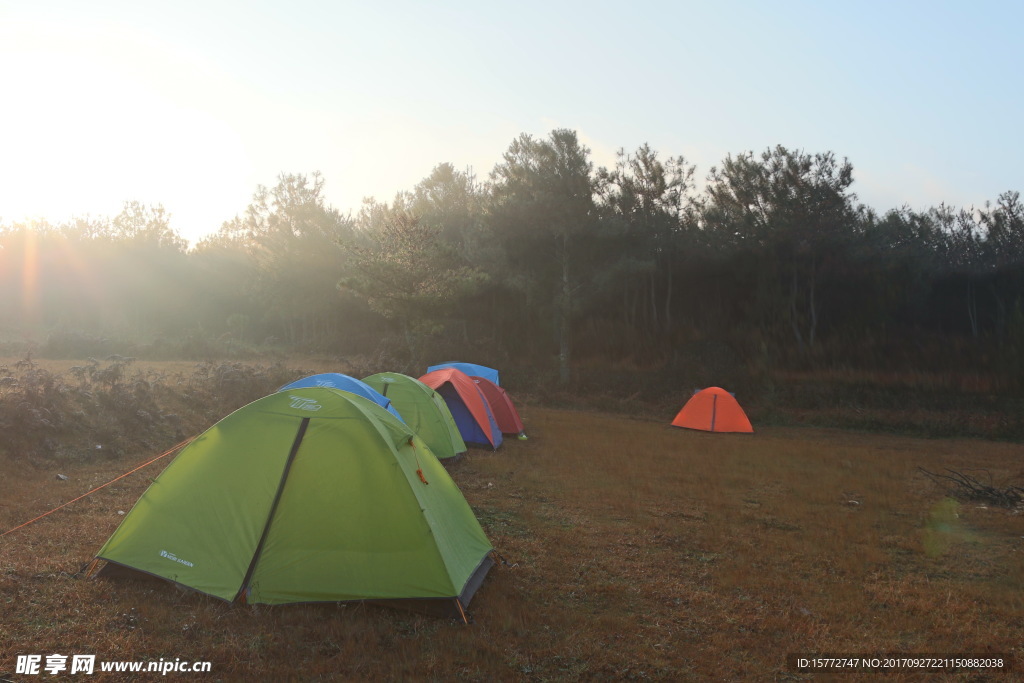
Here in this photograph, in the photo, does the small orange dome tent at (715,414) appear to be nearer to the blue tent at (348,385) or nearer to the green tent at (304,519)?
the blue tent at (348,385)

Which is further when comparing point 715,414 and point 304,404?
point 715,414

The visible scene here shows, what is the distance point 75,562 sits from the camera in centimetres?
624

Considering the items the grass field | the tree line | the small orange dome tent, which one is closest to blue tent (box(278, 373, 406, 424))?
the grass field

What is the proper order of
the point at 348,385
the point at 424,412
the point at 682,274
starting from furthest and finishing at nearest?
the point at 682,274 → the point at 424,412 → the point at 348,385

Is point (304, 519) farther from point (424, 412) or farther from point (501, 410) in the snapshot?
point (501, 410)

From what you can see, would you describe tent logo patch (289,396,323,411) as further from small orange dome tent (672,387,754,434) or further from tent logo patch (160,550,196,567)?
small orange dome tent (672,387,754,434)

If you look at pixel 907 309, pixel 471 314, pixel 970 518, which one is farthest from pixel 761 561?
pixel 471 314

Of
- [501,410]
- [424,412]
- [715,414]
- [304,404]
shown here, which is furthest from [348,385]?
[715,414]

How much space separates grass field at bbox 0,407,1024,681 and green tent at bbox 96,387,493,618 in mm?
192

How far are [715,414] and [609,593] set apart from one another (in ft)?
46.0

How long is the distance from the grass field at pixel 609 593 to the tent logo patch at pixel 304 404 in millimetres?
1861

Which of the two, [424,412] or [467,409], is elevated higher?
[424,412]

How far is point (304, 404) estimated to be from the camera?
641 centimetres

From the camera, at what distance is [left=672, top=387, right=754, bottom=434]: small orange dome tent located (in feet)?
63.0
